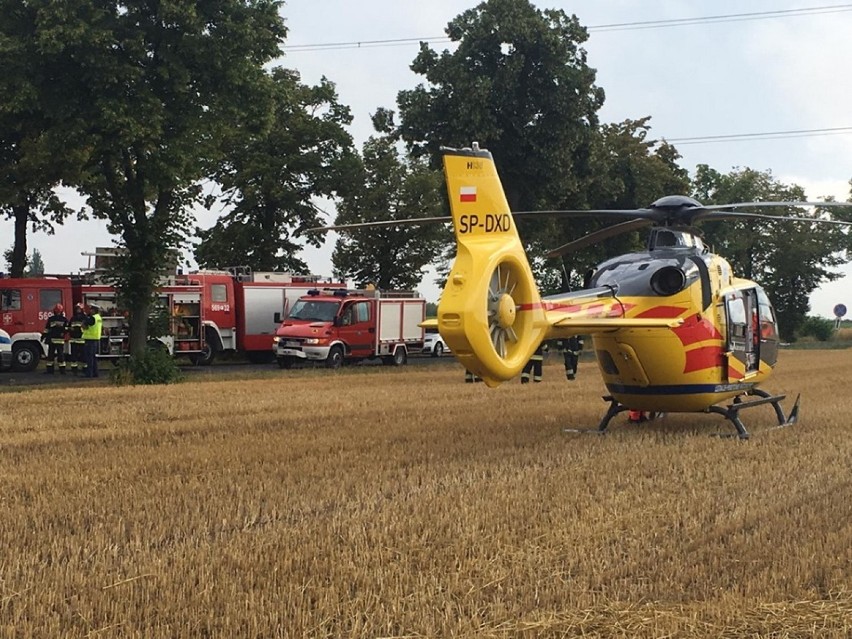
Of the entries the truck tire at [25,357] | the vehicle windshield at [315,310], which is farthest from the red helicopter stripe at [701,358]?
the truck tire at [25,357]

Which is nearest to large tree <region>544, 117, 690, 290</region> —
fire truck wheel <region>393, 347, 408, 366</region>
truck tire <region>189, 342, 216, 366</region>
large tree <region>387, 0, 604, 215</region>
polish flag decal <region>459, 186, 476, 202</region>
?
large tree <region>387, 0, 604, 215</region>

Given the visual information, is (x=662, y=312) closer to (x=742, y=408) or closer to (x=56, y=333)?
(x=742, y=408)

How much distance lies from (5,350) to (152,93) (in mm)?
9135

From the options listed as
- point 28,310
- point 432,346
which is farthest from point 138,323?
point 432,346

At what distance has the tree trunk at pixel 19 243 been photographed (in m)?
38.2

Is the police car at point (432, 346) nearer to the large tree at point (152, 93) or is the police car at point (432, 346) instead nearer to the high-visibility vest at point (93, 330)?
the large tree at point (152, 93)

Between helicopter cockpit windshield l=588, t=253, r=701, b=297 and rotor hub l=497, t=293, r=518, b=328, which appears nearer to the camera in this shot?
rotor hub l=497, t=293, r=518, b=328

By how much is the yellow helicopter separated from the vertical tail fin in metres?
0.01

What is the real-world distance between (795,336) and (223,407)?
61.4m

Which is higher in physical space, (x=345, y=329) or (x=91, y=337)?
(x=345, y=329)

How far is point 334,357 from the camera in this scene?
3147 cm

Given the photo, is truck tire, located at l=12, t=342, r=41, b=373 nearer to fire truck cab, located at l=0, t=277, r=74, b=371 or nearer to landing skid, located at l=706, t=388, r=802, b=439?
fire truck cab, located at l=0, t=277, r=74, b=371

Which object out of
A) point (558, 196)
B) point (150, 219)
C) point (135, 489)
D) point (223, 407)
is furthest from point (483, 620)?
point (558, 196)

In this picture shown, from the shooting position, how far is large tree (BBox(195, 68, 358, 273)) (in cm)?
4700
